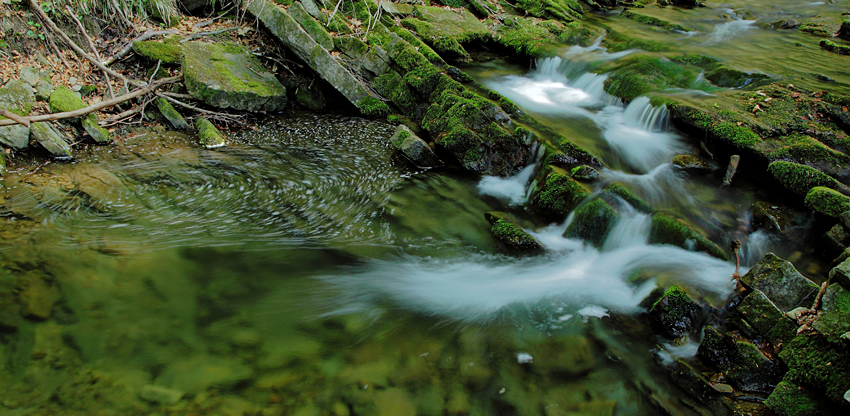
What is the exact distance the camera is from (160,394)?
3479 mm

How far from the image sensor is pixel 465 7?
13578 mm

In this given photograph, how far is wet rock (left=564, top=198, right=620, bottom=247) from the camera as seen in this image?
5.91m

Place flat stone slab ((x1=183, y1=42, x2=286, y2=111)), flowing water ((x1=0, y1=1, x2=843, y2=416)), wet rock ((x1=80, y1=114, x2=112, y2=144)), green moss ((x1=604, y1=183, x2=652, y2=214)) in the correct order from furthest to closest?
1. flat stone slab ((x1=183, y1=42, x2=286, y2=111))
2. wet rock ((x1=80, y1=114, x2=112, y2=144))
3. green moss ((x1=604, y1=183, x2=652, y2=214))
4. flowing water ((x1=0, y1=1, x2=843, y2=416))

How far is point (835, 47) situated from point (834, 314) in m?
11.9

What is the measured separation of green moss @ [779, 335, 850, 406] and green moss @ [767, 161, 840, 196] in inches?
132

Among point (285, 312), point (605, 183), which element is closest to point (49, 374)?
point (285, 312)

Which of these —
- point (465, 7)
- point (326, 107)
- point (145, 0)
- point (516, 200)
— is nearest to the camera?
point (516, 200)

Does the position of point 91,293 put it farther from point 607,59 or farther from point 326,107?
point 607,59

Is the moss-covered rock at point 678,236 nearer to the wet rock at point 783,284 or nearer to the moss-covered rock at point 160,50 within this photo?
the wet rock at point 783,284

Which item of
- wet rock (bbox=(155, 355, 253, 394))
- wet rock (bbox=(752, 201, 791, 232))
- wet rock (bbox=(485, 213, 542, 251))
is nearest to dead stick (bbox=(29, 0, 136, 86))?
wet rock (bbox=(155, 355, 253, 394))

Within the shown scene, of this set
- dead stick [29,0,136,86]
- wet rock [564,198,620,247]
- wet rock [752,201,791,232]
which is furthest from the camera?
dead stick [29,0,136,86]

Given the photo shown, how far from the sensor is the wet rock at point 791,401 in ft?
11.1

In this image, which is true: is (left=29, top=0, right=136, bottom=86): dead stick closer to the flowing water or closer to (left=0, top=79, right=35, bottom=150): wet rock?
(left=0, top=79, right=35, bottom=150): wet rock

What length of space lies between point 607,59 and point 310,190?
9.10 metres
